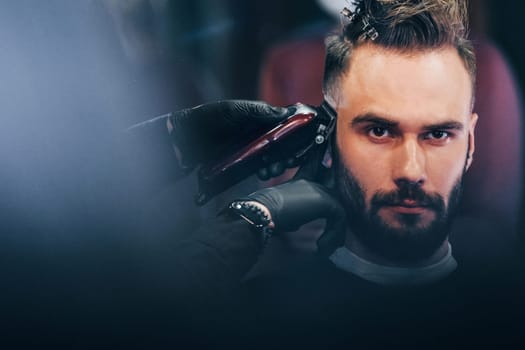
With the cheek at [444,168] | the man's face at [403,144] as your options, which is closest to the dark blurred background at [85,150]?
the man's face at [403,144]

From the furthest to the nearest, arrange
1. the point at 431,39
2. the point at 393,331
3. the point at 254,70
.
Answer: the point at 254,70 → the point at 393,331 → the point at 431,39

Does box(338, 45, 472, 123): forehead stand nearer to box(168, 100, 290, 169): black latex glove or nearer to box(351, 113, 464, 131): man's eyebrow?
box(351, 113, 464, 131): man's eyebrow

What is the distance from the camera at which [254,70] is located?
56.2 inches

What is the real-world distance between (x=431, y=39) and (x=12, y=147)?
0.93 meters

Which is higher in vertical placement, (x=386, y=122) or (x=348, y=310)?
(x=386, y=122)

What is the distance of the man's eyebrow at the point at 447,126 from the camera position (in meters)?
1.22

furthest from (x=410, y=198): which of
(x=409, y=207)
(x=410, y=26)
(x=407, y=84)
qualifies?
(x=410, y=26)

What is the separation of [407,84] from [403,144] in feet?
0.42

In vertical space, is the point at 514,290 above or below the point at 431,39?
below

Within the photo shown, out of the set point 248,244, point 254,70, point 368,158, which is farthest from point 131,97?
point 368,158

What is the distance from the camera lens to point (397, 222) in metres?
1.27

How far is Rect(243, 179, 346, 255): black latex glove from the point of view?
122 centimetres

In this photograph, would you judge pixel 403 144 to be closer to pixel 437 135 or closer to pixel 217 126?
pixel 437 135

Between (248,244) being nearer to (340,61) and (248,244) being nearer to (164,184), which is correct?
(164,184)
